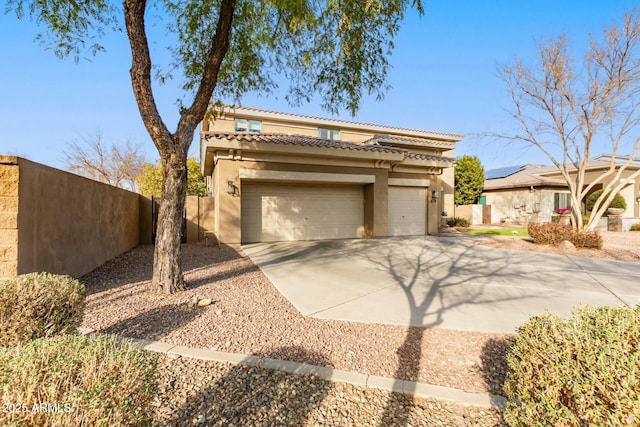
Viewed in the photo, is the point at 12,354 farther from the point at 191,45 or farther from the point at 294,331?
the point at 191,45

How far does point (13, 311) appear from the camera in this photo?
260 cm

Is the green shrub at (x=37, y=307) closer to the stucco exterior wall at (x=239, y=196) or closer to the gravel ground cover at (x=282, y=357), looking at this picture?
the gravel ground cover at (x=282, y=357)

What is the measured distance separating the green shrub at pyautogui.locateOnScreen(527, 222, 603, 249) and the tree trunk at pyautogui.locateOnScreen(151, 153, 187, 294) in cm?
1264

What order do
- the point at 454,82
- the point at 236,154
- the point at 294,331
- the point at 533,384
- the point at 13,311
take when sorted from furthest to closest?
1. the point at 454,82
2. the point at 236,154
3. the point at 294,331
4. the point at 13,311
5. the point at 533,384

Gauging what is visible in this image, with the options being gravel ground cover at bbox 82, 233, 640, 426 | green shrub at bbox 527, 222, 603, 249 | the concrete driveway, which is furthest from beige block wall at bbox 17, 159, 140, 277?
green shrub at bbox 527, 222, 603, 249

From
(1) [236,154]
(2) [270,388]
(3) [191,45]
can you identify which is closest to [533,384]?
(2) [270,388]

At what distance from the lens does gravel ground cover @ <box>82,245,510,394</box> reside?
3000mm

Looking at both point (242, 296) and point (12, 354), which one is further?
point (242, 296)

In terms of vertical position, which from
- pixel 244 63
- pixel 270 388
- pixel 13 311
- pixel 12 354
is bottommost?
pixel 270 388

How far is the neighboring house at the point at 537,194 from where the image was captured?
2183cm

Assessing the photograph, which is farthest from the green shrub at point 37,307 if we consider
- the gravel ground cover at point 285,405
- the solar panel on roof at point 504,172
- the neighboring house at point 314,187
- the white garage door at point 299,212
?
the solar panel on roof at point 504,172

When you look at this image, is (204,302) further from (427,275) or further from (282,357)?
(427,275)

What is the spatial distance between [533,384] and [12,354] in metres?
A: 2.97

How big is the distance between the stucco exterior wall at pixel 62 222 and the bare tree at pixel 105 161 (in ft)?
69.6
